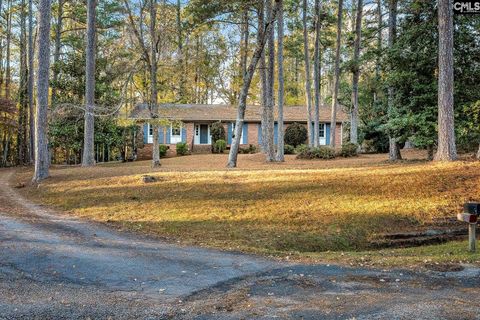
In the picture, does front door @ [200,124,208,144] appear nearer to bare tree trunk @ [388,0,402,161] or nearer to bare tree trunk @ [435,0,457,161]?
bare tree trunk @ [388,0,402,161]

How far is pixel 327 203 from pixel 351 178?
2147 mm

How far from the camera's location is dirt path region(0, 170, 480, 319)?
4.55 meters

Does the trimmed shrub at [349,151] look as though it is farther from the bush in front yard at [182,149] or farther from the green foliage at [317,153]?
the bush in front yard at [182,149]

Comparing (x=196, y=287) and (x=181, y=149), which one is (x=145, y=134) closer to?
(x=181, y=149)

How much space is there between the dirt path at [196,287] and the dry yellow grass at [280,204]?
1469mm

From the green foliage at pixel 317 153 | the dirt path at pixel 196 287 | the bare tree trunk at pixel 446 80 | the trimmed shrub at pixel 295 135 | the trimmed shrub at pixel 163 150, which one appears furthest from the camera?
the trimmed shrub at pixel 295 135

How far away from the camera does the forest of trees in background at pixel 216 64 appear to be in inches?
647

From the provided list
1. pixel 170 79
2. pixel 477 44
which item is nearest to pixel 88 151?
pixel 170 79

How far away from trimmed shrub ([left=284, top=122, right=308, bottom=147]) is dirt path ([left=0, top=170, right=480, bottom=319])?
2603 cm

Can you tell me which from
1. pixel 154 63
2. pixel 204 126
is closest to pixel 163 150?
pixel 204 126

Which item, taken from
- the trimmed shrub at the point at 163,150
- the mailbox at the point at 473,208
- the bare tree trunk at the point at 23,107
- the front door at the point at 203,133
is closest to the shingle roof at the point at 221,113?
the front door at the point at 203,133

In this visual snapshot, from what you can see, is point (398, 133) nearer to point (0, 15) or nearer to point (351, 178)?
point (351, 178)

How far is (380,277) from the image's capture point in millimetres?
5945
